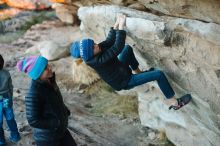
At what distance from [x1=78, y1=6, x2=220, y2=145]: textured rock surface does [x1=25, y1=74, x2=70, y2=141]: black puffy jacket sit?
164 centimetres

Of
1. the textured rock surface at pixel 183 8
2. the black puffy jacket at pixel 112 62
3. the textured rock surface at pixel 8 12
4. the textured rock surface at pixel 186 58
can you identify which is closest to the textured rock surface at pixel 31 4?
the textured rock surface at pixel 8 12

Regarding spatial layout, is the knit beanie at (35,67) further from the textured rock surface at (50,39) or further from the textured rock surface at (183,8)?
the textured rock surface at (50,39)

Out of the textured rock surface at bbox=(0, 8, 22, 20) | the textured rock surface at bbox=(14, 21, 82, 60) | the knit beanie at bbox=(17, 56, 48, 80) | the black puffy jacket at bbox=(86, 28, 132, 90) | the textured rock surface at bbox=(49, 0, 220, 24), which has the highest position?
A: the textured rock surface at bbox=(49, 0, 220, 24)

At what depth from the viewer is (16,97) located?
9055 millimetres

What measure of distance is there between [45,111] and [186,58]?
6.44 ft

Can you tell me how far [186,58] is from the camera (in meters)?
5.65

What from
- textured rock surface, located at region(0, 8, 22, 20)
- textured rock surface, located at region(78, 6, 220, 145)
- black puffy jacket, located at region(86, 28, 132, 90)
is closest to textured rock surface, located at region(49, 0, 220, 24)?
textured rock surface, located at region(78, 6, 220, 145)

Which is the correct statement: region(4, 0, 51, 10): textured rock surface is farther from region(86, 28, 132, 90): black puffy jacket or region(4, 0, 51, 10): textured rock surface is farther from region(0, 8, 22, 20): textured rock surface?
region(86, 28, 132, 90): black puffy jacket

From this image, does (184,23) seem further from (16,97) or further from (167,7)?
(16,97)

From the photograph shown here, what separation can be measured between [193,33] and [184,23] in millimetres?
188

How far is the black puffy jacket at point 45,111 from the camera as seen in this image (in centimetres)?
471

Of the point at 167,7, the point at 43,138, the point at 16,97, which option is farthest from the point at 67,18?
the point at 43,138

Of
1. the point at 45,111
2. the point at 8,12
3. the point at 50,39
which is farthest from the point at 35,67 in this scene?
the point at 8,12

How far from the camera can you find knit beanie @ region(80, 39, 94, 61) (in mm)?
5602
